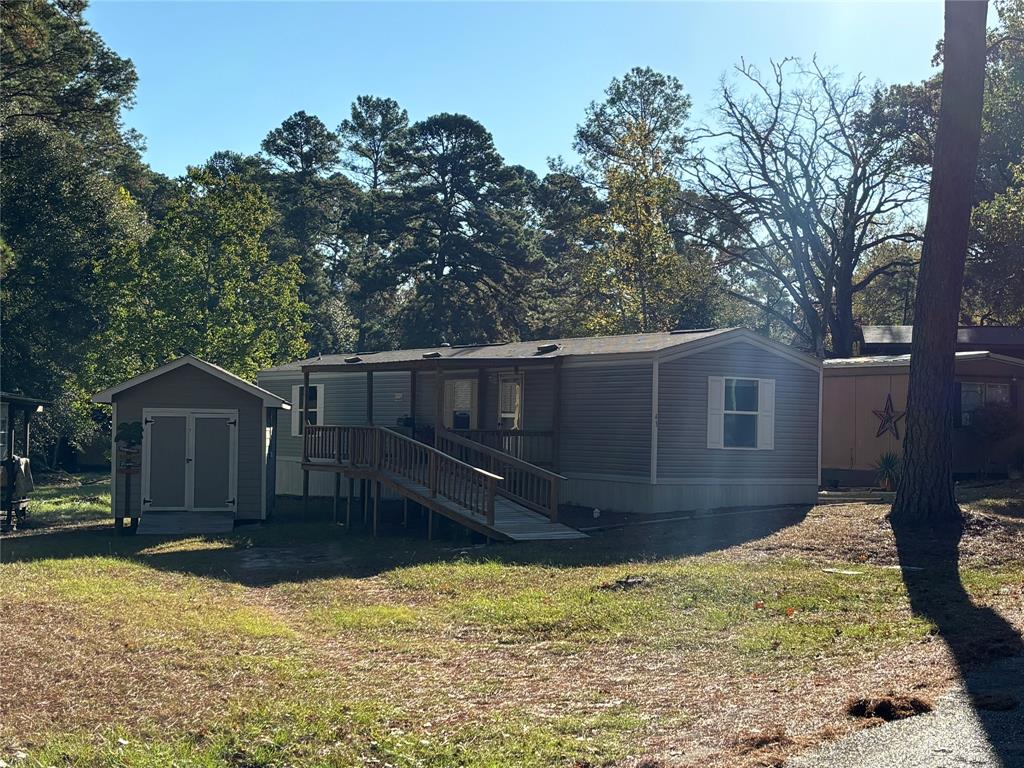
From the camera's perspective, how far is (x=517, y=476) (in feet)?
57.0

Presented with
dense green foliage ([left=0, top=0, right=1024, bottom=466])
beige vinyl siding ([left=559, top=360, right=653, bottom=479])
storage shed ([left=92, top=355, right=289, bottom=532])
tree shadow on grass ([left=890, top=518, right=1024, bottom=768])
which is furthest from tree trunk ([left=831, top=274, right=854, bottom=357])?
storage shed ([left=92, top=355, right=289, bottom=532])

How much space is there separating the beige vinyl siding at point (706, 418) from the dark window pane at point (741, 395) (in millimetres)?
134

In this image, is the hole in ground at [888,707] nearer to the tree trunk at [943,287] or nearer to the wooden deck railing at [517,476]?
the tree trunk at [943,287]

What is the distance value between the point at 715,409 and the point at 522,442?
11.9 ft

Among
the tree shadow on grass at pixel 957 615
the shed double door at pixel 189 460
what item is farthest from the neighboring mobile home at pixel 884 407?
the shed double door at pixel 189 460

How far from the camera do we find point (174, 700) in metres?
7.03

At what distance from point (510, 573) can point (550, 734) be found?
245 inches

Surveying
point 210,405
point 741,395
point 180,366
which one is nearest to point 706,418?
point 741,395

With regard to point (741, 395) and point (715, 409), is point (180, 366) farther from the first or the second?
point (741, 395)

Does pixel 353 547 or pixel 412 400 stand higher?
pixel 412 400

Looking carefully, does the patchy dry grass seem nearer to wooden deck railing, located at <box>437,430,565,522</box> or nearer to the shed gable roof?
the shed gable roof

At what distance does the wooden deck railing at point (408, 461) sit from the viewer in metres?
15.9

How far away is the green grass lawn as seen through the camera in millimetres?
6211

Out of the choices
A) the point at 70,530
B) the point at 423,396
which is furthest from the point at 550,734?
the point at 423,396
